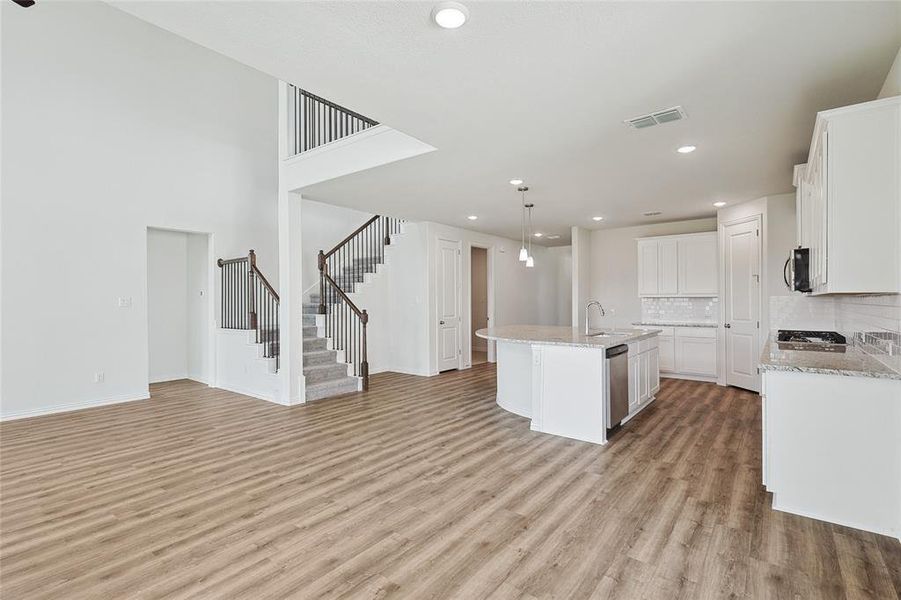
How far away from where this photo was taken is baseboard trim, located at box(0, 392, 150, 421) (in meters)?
5.00

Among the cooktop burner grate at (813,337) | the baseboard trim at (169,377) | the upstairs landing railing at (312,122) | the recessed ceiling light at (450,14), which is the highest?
the upstairs landing railing at (312,122)

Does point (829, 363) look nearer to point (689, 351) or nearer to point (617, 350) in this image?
point (617, 350)

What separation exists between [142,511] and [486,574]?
2218 mm

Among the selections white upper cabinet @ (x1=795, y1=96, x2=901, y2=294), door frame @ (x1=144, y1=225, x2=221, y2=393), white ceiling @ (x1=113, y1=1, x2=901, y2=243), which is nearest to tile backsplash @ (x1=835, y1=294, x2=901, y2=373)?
white upper cabinet @ (x1=795, y1=96, x2=901, y2=294)

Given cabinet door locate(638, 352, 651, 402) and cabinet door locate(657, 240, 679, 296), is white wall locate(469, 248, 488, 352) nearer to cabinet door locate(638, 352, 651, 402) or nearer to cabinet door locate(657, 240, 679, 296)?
cabinet door locate(657, 240, 679, 296)

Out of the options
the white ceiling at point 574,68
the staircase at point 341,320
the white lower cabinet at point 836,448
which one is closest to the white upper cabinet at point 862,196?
the white ceiling at point 574,68

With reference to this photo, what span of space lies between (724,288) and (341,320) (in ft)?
18.6

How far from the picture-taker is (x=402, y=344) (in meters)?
7.78

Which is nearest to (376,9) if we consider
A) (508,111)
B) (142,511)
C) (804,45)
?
(508,111)

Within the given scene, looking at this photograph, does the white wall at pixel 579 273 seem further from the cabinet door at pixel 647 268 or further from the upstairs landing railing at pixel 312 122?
the upstairs landing railing at pixel 312 122

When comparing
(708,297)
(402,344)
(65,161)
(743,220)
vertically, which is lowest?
(402,344)

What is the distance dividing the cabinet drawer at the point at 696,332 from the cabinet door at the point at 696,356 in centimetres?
5

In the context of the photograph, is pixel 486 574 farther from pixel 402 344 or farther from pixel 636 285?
pixel 636 285

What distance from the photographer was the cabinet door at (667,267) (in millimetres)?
7219
